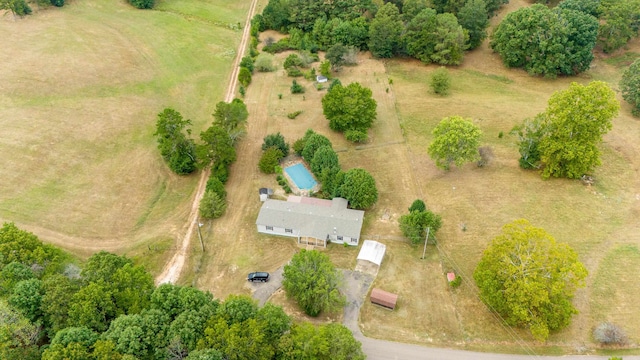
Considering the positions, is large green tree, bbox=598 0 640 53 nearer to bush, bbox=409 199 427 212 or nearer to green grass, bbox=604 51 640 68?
green grass, bbox=604 51 640 68

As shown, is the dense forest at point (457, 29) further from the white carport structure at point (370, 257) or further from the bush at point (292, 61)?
the white carport structure at point (370, 257)

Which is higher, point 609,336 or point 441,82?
point 441,82

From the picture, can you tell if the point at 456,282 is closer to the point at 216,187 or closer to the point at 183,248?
the point at 216,187

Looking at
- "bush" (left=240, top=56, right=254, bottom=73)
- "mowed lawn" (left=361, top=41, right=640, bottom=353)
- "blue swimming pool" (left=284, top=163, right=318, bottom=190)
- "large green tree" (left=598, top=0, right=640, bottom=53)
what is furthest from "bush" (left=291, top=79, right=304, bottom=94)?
"large green tree" (left=598, top=0, right=640, bottom=53)

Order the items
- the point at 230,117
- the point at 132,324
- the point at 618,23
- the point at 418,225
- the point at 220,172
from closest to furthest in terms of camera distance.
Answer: the point at 132,324
the point at 418,225
the point at 220,172
the point at 230,117
the point at 618,23

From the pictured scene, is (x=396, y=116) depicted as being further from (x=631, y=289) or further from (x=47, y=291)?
(x=47, y=291)

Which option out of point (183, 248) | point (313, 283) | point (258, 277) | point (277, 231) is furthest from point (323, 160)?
point (183, 248)
